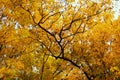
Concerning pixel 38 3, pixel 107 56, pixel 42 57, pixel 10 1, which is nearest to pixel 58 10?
pixel 38 3

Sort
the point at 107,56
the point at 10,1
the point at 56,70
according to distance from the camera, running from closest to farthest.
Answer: the point at 10,1, the point at 107,56, the point at 56,70

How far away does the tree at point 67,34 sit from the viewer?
15602 millimetres

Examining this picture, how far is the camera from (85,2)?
16.1 m

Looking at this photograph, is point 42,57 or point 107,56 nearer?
point 107,56

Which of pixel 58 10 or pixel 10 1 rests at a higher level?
pixel 10 1

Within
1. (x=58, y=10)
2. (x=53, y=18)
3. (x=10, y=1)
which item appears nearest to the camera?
(x=10, y=1)

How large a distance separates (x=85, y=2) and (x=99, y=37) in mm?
4220

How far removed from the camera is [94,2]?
15891mm

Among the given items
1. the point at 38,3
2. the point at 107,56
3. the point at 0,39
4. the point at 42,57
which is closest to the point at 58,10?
the point at 38,3

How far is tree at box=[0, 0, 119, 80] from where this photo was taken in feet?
51.2

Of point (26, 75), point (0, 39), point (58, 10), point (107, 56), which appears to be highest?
point (58, 10)

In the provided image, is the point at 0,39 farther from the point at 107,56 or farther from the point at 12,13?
the point at 107,56

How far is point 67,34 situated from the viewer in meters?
18.6

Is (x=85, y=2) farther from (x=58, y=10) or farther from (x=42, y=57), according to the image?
(x=42, y=57)
